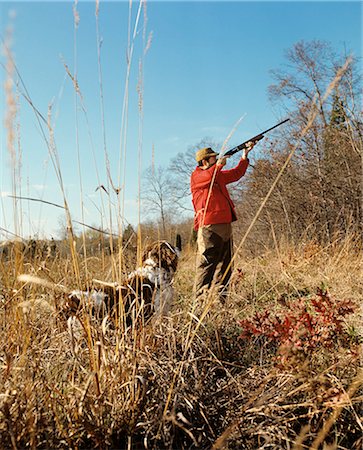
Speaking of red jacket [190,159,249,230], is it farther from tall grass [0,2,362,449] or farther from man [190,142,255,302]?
tall grass [0,2,362,449]

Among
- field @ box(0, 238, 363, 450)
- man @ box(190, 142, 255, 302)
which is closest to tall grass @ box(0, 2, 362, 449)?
field @ box(0, 238, 363, 450)

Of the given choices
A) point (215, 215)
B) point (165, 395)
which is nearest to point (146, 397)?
point (165, 395)

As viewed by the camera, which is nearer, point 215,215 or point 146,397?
point 146,397

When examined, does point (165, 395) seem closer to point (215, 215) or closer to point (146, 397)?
point (146, 397)

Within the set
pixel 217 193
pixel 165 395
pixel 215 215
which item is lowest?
pixel 165 395

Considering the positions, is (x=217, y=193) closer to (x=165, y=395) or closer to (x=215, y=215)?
(x=215, y=215)

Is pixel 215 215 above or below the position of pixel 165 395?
above

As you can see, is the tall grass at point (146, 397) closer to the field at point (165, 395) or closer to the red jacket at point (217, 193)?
the field at point (165, 395)

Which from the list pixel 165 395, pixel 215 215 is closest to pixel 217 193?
pixel 215 215

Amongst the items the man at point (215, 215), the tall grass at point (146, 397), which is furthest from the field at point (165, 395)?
the man at point (215, 215)

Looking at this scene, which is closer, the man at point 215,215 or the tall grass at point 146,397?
the tall grass at point 146,397

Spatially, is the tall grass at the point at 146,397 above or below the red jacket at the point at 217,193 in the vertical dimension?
below

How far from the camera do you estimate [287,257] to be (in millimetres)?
6543

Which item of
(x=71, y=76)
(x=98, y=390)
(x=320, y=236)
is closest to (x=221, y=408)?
A: (x=98, y=390)
